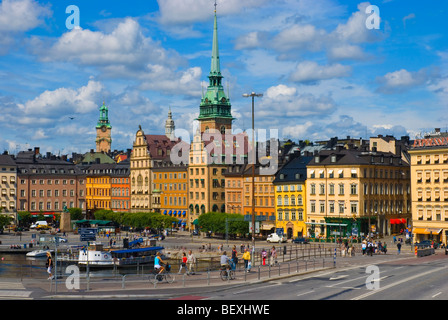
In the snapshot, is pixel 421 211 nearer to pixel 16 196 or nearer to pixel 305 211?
pixel 305 211

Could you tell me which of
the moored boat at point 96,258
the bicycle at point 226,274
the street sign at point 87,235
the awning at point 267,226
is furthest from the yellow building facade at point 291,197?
the street sign at point 87,235

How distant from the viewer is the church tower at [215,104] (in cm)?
17300

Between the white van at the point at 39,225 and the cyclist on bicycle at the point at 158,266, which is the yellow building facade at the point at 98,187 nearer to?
the white van at the point at 39,225

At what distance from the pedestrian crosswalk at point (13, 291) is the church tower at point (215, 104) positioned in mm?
132295

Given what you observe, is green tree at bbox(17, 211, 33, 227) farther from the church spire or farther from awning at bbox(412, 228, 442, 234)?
awning at bbox(412, 228, 442, 234)

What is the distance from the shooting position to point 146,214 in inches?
5369

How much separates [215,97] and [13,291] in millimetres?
139567

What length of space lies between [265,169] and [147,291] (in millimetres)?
82394

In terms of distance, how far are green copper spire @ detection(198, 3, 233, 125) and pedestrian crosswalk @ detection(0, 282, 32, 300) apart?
438 ft

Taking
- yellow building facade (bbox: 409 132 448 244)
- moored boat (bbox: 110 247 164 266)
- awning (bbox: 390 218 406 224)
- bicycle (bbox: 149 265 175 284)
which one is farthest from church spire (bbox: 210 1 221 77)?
bicycle (bbox: 149 265 175 284)

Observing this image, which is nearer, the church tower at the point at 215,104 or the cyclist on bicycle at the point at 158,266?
the cyclist on bicycle at the point at 158,266

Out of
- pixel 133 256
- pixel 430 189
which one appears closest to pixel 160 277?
pixel 133 256

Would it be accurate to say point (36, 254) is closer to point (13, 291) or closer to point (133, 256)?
point (133, 256)
